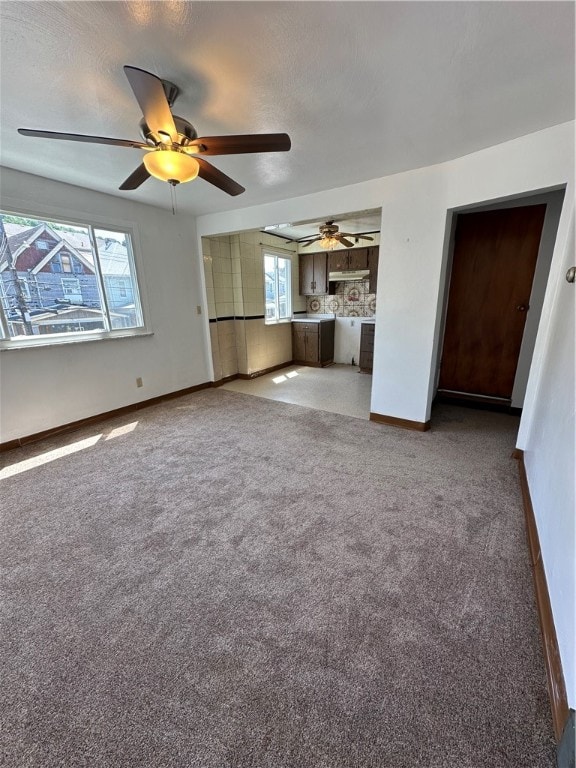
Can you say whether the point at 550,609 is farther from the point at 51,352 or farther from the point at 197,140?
the point at 51,352

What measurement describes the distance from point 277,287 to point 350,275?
1375 millimetres

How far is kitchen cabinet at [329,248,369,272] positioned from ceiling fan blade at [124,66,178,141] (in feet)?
14.0

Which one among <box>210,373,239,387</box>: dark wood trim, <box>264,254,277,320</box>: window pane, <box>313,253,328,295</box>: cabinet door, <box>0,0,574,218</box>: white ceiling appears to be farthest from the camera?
<box>313,253,328,295</box>: cabinet door

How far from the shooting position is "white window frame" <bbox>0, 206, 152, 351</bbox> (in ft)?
8.70

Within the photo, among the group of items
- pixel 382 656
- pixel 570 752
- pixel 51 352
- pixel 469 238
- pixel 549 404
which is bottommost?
pixel 382 656

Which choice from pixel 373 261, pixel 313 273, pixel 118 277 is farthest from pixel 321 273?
pixel 118 277

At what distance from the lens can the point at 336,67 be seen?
1441 mm

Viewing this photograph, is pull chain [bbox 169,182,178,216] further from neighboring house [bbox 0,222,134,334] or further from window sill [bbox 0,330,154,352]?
window sill [bbox 0,330,154,352]

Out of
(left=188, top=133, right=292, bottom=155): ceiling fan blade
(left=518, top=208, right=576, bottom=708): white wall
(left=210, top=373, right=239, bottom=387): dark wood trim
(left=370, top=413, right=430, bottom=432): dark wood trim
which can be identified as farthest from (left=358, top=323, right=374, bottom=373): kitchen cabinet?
(left=188, top=133, right=292, bottom=155): ceiling fan blade

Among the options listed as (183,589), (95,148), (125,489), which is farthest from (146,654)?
(95,148)

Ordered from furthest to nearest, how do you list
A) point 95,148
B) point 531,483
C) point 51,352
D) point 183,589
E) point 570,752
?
point 51,352, point 95,148, point 531,483, point 183,589, point 570,752

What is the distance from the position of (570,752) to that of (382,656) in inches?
20.8

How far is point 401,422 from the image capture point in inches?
123

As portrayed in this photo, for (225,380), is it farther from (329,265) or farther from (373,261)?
(373,261)
